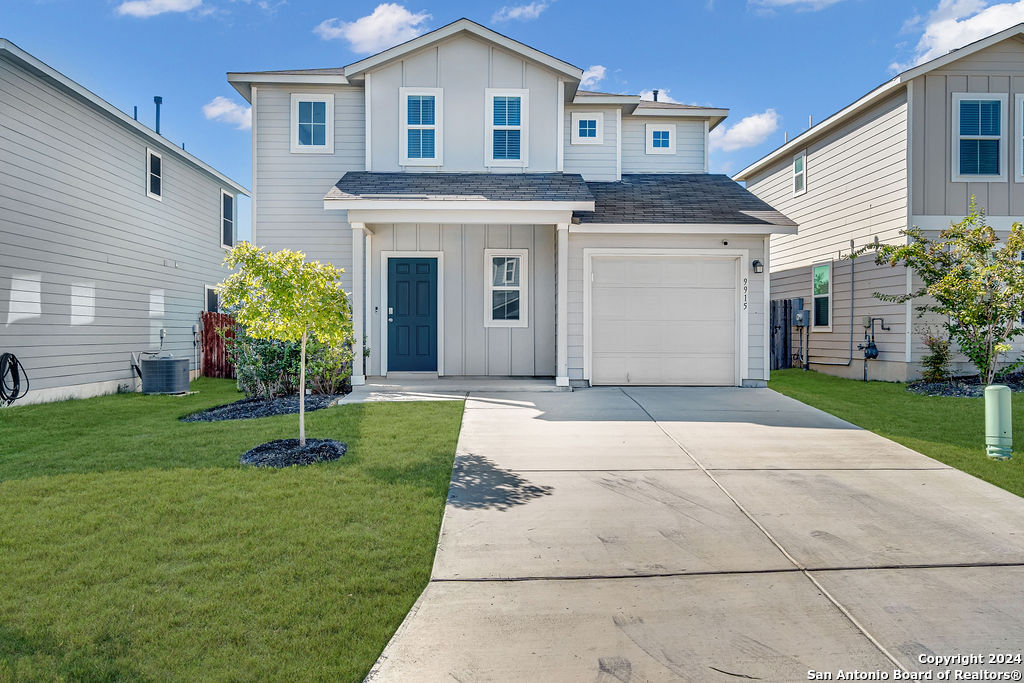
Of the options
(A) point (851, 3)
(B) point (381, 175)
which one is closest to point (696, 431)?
(B) point (381, 175)

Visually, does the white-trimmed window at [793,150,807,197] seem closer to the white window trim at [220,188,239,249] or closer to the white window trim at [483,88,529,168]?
the white window trim at [483,88,529,168]

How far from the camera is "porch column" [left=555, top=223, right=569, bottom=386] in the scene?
983 cm

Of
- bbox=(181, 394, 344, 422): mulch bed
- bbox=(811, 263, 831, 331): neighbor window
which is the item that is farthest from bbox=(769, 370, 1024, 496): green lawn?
bbox=(181, 394, 344, 422): mulch bed

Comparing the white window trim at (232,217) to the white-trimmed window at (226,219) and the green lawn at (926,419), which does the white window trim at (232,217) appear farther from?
the green lawn at (926,419)

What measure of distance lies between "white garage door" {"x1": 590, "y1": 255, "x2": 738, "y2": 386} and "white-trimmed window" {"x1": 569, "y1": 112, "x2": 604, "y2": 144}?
3644 mm

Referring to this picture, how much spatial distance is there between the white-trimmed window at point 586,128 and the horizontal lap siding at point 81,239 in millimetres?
9009

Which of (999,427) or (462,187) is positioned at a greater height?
(462,187)

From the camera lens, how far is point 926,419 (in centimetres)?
786

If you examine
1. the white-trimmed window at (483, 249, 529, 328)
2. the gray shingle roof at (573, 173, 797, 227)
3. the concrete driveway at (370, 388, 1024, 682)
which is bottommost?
the concrete driveway at (370, 388, 1024, 682)

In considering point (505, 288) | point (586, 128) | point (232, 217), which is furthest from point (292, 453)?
point (232, 217)

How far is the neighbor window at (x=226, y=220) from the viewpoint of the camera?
16.9 meters

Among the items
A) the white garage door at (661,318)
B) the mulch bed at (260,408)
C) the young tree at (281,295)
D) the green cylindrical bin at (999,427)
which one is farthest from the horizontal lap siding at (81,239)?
the green cylindrical bin at (999,427)

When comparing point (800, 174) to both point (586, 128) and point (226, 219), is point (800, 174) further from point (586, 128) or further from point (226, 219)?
point (226, 219)

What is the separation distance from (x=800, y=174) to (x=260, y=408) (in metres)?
14.0
